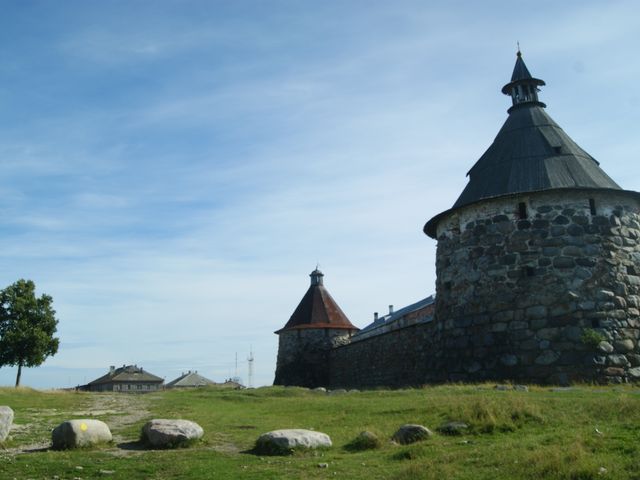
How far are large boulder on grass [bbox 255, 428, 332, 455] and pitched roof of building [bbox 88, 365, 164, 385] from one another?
3171 inches

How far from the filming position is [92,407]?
59.2 ft

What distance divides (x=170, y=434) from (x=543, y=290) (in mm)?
12474

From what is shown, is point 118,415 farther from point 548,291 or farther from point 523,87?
point 523,87

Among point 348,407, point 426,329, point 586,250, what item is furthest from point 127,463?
point 426,329

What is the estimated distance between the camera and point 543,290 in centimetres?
1814

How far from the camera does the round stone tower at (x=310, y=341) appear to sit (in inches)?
1554

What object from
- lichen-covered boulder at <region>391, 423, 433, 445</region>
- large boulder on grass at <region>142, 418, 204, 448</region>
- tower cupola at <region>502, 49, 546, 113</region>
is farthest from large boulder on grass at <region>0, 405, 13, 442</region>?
tower cupola at <region>502, 49, 546, 113</region>

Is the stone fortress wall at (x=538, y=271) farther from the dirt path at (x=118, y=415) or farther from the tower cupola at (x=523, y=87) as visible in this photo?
the dirt path at (x=118, y=415)

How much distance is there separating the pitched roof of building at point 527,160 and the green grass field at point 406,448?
8102 mm

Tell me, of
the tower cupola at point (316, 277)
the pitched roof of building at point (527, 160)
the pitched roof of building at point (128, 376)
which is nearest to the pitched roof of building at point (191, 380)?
the pitched roof of building at point (128, 376)

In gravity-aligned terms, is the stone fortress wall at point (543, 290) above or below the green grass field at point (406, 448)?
above

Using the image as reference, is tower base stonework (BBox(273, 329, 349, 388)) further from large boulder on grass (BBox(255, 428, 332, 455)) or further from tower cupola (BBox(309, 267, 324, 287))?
large boulder on grass (BBox(255, 428, 332, 455))

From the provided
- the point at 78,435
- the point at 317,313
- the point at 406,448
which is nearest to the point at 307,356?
the point at 317,313

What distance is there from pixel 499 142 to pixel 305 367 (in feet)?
73.1
